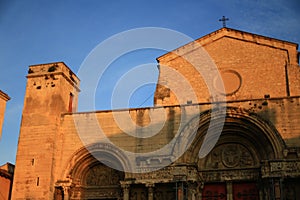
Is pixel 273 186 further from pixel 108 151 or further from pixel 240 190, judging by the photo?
pixel 108 151

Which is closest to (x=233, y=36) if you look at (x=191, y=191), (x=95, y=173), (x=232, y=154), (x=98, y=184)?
(x=232, y=154)

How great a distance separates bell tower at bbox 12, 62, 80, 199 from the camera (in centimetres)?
1555

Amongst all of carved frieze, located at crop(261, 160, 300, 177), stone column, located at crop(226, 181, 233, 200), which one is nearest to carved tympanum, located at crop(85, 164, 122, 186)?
stone column, located at crop(226, 181, 233, 200)

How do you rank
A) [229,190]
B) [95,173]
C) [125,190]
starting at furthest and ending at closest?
1. [95,173]
2. [229,190]
3. [125,190]

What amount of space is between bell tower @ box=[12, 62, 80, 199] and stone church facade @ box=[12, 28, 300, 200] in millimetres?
40

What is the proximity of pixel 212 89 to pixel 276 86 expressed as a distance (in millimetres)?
2562

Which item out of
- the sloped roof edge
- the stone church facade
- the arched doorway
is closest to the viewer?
the stone church facade

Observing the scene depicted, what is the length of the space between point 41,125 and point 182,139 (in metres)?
5.57

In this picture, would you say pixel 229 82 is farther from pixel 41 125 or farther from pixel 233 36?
pixel 41 125

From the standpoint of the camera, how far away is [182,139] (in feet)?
49.5

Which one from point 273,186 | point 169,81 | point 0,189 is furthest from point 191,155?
point 0,189

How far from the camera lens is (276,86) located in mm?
17094

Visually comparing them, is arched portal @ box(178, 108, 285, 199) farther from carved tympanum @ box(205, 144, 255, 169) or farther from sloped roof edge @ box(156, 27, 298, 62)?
sloped roof edge @ box(156, 27, 298, 62)

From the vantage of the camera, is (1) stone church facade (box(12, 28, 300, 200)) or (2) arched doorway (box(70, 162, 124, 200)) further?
(2) arched doorway (box(70, 162, 124, 200))
